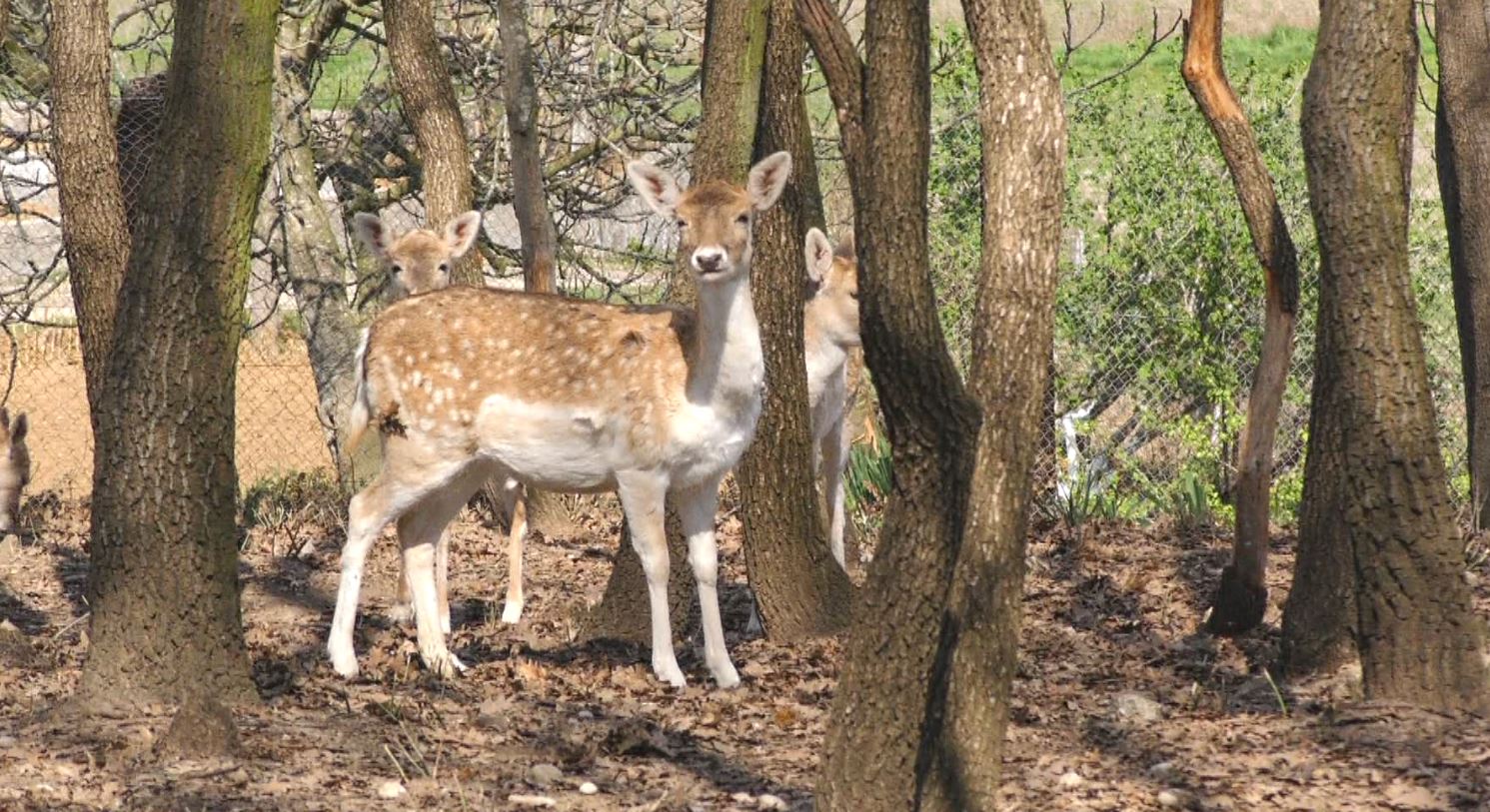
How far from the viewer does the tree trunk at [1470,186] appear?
34.6 ft

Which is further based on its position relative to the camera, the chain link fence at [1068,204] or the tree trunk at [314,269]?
the tree trunk at [314,269]

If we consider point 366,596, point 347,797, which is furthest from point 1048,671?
point 366,596

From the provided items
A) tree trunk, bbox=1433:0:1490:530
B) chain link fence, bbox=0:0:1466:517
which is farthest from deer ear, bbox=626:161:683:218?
tree trunk, bbox=1433:0:1490:530

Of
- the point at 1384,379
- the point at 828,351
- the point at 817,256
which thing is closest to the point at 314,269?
the point at 817,256

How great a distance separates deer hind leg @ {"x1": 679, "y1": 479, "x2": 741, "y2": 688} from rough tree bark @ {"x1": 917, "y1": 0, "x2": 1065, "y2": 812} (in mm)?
2743

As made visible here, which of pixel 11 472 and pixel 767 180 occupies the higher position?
pixel 767 180

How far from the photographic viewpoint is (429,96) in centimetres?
1120

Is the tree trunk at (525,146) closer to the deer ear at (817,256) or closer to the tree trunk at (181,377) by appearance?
the deer ear at (817,256)

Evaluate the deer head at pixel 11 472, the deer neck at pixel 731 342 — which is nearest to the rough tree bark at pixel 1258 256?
the deer neck at pixel 731 342

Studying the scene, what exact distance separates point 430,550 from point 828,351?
2.66 metres

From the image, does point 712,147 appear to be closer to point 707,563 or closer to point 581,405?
point 581,405

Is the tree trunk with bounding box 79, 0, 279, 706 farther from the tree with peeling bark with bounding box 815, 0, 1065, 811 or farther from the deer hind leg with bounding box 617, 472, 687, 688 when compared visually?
the tree with peeling bark with bounding box 815, 0, 1065, 811

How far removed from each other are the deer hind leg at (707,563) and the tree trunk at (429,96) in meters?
3.23

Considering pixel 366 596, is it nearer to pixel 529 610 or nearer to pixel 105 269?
pixel 529 610
